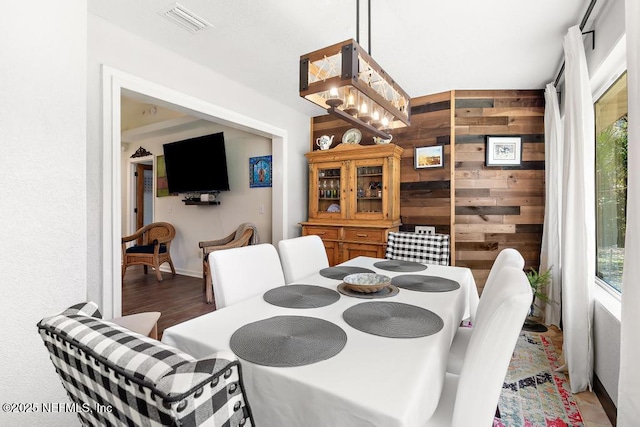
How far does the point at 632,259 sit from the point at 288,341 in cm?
127

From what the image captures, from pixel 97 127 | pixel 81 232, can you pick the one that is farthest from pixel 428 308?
pixel 97 127

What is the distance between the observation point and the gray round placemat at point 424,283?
165 cm

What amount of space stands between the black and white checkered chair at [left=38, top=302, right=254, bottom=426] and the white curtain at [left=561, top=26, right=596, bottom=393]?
88.7 inches

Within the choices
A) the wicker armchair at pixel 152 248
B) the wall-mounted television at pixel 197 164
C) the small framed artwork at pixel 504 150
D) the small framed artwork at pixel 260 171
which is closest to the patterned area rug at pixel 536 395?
the small framed artwork at pixel 504 150

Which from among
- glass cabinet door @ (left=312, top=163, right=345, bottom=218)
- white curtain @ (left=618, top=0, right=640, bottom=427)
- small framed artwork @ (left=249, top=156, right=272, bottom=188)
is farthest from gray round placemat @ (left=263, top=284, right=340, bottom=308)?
small framed artwork @ (left=249, top=156, right=272, bottom=188)

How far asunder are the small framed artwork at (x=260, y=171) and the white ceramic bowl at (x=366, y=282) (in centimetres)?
260

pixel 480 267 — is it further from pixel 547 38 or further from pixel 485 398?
pixel 485 398

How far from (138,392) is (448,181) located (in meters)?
3.48

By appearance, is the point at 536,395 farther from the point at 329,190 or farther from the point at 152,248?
the point at 152,248

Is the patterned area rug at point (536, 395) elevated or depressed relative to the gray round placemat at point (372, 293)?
depressed

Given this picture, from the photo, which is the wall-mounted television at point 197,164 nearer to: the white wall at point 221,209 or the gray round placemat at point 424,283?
the white wall at point 221,209

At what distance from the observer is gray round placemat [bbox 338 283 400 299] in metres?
1.51

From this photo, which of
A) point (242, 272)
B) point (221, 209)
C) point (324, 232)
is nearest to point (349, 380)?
point (242, 272)

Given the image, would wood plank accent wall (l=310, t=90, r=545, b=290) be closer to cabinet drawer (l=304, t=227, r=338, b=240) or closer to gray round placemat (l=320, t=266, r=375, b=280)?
cabinet drawer (l=304, t=227, r=338, b=240)
